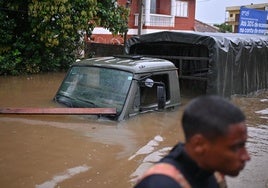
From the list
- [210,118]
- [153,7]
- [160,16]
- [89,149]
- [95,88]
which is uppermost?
[153,7]

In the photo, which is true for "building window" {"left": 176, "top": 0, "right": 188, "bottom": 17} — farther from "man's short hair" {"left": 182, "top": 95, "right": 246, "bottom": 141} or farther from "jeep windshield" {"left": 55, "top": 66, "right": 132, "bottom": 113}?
"man's short hair" {"left": 182, "top": 95, "right": 246, "bottom": 141}

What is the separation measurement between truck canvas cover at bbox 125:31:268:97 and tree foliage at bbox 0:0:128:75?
299 centimetres

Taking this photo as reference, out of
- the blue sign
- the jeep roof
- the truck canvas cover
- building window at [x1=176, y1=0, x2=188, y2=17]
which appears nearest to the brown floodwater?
the jeep roof

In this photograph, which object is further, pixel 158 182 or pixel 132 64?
pixel 132 64

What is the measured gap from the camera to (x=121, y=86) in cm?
629

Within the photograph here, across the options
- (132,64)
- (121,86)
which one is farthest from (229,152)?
(132,64)

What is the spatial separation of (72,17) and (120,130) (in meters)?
7.49

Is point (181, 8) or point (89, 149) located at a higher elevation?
point (181, 8)

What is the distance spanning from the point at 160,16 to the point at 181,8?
3.50m

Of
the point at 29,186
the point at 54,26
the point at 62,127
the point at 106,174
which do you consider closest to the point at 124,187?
the point at 106,174

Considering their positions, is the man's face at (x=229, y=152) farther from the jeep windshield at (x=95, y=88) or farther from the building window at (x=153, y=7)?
the building window at (x=153, y=7)

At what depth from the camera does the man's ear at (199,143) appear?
1.30 metres

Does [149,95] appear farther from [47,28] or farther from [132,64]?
[47,28]

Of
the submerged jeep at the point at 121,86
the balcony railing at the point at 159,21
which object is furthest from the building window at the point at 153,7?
the submerged jeep at the point at 121,86
